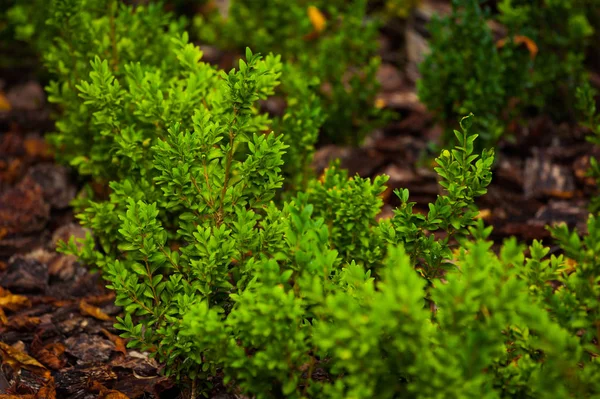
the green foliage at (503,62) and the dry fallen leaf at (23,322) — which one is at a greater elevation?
the green foliage at (503,62)

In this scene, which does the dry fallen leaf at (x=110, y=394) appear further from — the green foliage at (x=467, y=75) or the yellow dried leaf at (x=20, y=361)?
the green foliage at (x=467, y=75)

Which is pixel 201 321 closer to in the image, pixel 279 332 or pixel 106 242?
pixel 279 332

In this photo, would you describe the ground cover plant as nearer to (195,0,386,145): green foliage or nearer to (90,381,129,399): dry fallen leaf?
(90,381,129,399): dry fallen leaf

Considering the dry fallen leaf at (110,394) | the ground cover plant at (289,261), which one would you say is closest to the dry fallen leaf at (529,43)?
the ground cover plant at (289,261)

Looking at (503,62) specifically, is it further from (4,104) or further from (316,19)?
(4,104)

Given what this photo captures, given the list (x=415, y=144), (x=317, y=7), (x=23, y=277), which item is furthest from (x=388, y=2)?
(x=23, y=277)

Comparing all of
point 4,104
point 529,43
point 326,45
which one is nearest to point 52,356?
point 326,45
